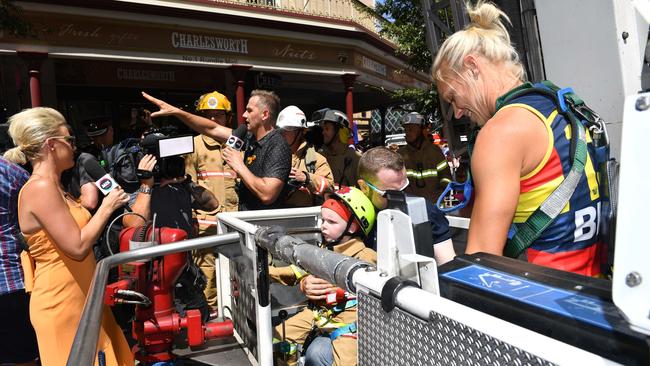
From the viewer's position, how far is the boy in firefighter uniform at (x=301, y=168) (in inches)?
157

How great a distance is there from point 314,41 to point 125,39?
186 inches

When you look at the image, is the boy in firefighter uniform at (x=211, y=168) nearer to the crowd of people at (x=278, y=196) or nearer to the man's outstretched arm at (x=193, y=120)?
the crowd of people at (x=278, y=196)

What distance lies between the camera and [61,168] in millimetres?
2654

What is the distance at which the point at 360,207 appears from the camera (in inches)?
93.0

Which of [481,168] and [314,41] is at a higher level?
[314,41]

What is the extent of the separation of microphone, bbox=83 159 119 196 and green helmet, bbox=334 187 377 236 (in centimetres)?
142

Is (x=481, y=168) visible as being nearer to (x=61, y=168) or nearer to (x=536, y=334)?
(x=536, y=334)

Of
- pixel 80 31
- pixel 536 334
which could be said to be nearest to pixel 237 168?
pixel 536 334

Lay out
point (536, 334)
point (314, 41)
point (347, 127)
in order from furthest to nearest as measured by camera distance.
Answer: point (314, 41) → point (347, 127) → point (536, 334)

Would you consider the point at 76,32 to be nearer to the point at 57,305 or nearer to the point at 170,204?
the point at 170,204

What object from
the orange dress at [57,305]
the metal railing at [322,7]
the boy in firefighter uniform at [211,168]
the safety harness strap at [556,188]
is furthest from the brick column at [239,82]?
the safety harness strap at [556,188]

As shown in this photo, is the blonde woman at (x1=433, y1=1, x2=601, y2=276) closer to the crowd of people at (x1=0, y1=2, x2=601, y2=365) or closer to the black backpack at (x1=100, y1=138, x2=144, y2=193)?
the crowd of people at (x1=0, y1=2, x2=601, y2=365)

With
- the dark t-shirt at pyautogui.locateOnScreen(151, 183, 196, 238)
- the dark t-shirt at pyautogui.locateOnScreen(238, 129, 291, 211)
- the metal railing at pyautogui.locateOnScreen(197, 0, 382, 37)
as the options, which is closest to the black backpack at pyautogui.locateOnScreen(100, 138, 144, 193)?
the dark t-shirt at pyautogui.locateOnScreen(151, 183, 196, 238)

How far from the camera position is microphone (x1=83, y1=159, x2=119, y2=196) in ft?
9.29
